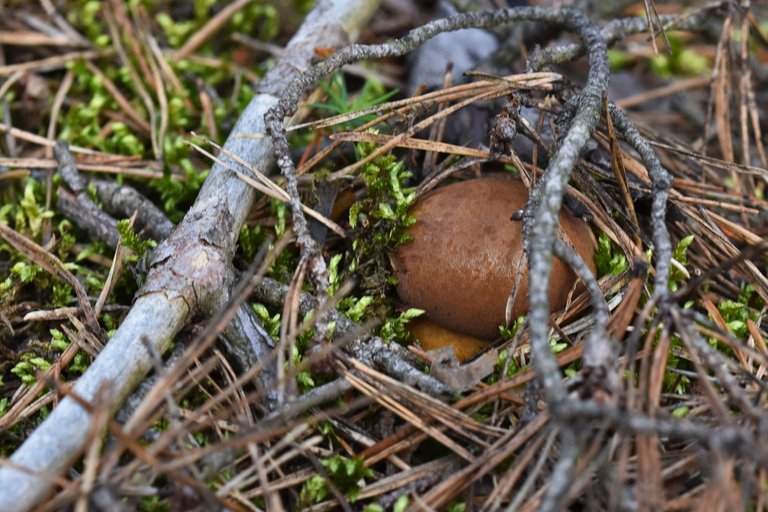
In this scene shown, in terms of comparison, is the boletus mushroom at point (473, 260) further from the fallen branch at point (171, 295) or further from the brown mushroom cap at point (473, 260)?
the fallen branch at point (171, 295)

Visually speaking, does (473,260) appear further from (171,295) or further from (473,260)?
(171,295)

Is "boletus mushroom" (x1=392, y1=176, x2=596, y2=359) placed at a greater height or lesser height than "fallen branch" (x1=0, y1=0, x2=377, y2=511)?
lesser

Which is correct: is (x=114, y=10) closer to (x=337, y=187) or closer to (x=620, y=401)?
(x=337, y=187)

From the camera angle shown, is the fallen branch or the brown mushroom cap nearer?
the fallen branch

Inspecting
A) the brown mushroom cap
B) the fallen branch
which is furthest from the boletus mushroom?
the fallen branch

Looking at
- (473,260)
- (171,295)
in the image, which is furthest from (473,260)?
(171,295)

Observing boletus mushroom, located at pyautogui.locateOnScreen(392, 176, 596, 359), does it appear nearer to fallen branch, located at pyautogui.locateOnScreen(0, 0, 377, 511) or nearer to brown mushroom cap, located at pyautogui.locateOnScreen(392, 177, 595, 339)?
brown mushroom cap, located at pyautogui.locateOnScreen(392, 177, 595, 339)

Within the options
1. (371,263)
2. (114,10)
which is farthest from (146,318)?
(114,10)

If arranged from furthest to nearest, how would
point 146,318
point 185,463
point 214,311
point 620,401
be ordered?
point 214,311 < point 146,318 < point 620,401 < point 185,463
